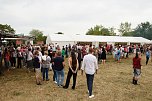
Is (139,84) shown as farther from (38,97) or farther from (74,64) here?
(38,97)

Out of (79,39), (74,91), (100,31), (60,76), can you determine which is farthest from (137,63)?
(100,31)

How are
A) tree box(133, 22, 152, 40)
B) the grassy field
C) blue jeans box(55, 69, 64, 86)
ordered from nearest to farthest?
the grassy field, blue jeans box(55, 69, 64, 86), tree box(133, 22, 152, 40)

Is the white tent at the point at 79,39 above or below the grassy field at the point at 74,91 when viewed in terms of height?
above

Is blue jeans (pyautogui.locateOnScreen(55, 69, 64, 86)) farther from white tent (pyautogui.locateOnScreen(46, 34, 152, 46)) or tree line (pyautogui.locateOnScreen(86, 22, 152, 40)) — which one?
tree line (pyautogui.locateOnScreen(86, 22, 152, 40))

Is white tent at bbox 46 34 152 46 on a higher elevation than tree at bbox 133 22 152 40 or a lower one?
lower

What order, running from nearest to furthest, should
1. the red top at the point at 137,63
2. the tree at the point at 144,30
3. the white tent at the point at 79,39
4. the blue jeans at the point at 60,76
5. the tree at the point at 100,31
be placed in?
the blue jeans at the point at 60,76 → the red top at the point at 137,63 → the white tent at the point at 79,39 → the tree at the point at 100,31 → the tree at the point at 144,30

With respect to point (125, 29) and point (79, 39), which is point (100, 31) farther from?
point (79, 39)

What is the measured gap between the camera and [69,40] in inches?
1603

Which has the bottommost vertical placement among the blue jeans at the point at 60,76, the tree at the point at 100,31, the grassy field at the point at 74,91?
the grassy field at the point at 74,91

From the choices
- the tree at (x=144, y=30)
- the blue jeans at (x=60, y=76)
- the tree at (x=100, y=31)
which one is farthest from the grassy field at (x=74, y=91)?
the tree at (x=144, y=30)

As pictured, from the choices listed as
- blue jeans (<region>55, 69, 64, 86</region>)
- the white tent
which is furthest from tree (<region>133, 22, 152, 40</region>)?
blue jeans (<region>55, 69, 64, 86</region>)

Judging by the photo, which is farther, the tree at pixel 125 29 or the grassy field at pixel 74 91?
the tree at pixel 125 29

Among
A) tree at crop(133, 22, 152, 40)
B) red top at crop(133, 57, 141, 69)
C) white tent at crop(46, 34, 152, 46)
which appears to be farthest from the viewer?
tree at crop(133, 22, 152, 40)

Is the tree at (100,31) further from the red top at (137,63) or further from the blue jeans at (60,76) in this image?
the blue jeans at (60,76)
